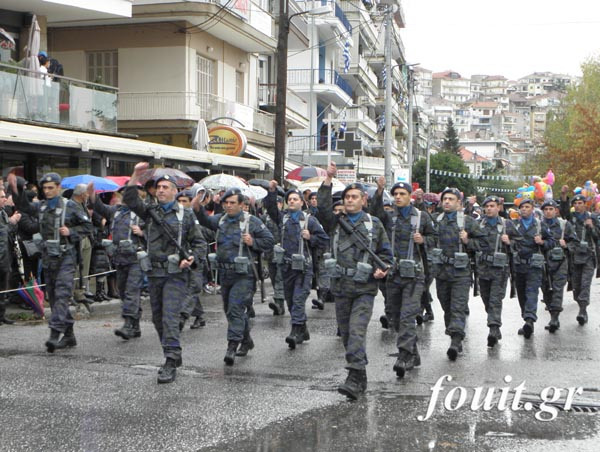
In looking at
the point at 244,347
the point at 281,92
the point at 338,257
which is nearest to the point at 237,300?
the point at 244,347

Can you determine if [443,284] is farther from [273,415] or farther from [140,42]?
[140,42]

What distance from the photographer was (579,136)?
50.2 metres

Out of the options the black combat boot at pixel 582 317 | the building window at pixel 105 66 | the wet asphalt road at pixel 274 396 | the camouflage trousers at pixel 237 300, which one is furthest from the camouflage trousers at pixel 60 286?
the building window at pixel 105 66

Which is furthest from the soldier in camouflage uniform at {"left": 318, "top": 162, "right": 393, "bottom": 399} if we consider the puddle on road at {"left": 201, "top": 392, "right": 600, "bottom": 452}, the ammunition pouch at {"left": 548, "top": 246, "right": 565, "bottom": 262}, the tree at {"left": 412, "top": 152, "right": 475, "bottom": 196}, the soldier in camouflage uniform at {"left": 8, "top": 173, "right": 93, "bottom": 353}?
the tree at {"left": 412, "top": 152, "right": 475, "bottom": 196}

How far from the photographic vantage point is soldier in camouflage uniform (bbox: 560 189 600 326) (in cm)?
1363

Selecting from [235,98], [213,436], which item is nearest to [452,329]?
[213,436]

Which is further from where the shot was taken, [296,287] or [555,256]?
[555,256]

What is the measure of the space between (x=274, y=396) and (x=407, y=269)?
7.56 feet

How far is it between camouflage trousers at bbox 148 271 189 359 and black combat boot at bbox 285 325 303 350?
1.97 meters

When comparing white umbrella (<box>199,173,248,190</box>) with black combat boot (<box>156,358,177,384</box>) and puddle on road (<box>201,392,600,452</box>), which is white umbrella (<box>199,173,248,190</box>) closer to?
black combat boot (<box>156,358,177,384</box>)

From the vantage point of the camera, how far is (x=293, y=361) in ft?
32.6

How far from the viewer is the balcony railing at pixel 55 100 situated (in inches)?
727

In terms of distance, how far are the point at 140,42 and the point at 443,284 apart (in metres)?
19.2

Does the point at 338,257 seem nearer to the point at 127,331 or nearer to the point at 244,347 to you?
the point at 244,347
